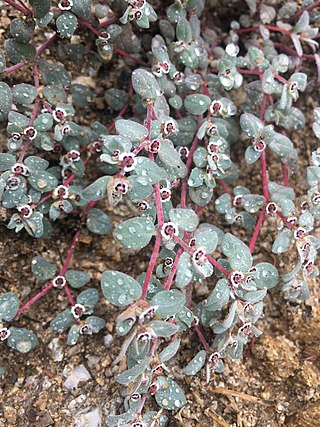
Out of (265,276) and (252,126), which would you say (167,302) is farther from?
(252,126)

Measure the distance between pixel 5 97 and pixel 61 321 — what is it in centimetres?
71

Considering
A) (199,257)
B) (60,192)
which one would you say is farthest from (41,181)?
(199,257)

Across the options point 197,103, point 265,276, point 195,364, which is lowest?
point 195,364

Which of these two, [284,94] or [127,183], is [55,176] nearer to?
[127,183]

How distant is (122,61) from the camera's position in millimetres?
2240

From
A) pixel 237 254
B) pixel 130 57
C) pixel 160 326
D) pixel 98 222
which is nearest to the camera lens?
pixel 160 326

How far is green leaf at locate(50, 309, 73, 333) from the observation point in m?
1.79

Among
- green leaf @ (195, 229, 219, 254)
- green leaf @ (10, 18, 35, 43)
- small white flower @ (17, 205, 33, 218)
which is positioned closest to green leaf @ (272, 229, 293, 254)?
green leaf @ (195, 229, 219, 254)

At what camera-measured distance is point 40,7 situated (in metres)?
1.70

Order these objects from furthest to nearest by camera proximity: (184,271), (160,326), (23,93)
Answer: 1. (23,93)
2. (184,271)
3. (160,326)

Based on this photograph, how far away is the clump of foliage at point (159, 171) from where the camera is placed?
4.87 ft

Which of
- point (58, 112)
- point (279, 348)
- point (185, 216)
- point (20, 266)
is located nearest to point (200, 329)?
point (279, 348)

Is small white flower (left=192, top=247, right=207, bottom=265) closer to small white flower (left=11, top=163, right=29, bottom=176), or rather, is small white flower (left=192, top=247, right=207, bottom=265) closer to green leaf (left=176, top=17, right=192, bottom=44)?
small white flower (left=11, top=163, right=29, bottom=176)

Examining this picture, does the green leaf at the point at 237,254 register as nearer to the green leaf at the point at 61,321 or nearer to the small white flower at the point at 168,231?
the small white flower at the point at 168,231
